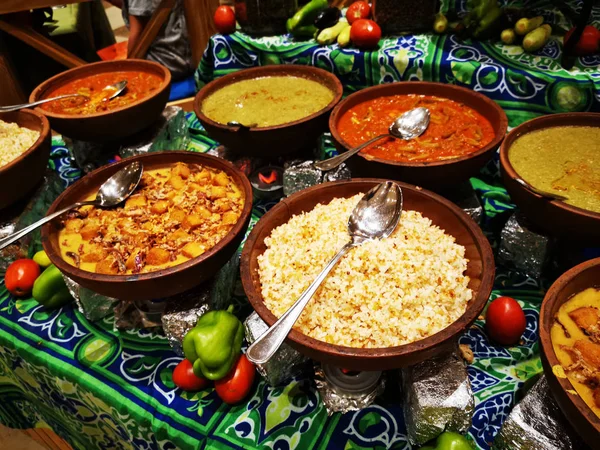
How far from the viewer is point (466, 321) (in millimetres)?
1076

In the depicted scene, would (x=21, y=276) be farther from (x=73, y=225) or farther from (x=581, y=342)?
(x=581, y=342)

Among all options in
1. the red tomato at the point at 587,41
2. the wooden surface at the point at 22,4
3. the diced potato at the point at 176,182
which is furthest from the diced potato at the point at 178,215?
the wooden surface at the point at 22,4

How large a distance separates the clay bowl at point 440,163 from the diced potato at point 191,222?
66 centimetres

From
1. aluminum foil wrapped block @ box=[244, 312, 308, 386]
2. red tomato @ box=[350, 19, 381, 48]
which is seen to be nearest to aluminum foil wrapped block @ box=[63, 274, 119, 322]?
aluminum foil wrapped block @ box=[244, 312, 308, 386]

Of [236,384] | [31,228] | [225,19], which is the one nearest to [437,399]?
[236,384]

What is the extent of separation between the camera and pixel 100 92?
249cm

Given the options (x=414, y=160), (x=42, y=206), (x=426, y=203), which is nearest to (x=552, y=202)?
(x=426, y=203)

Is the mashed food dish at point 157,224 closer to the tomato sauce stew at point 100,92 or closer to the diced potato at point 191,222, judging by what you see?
the diced potato at point 191,222

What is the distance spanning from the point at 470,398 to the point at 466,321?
0.85 feet

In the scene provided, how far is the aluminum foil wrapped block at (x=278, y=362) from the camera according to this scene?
134 cm

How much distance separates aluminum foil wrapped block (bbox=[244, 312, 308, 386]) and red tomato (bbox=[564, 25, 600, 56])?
1.81 metres

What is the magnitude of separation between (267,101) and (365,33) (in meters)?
0.64

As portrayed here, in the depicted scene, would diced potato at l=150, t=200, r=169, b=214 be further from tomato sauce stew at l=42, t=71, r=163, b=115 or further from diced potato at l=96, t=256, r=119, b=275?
tomato sauce stew at l=42, t=71, r=163, b=115

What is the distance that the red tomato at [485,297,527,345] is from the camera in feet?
4.65
